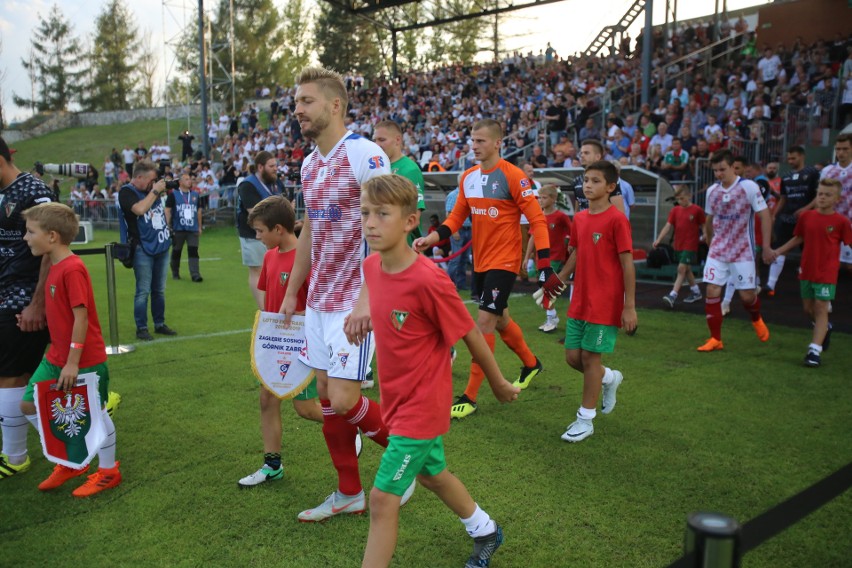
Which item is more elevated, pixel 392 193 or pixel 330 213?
pixel 392 193

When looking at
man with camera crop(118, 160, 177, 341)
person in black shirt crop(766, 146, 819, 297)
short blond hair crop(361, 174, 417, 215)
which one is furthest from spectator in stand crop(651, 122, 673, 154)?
short blond hair crop(361, 174, 417, 215)

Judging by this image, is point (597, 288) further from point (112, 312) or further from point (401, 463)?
point (112, 312)

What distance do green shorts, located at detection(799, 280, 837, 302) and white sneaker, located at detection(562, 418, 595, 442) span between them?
348 centimetres

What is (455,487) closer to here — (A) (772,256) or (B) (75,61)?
(A) (772,256)

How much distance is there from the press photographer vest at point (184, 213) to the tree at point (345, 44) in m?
45.3

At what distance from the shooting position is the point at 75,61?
220 ft

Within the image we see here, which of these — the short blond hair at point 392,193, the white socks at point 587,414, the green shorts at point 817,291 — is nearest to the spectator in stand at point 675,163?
the green shorts at point 817,291

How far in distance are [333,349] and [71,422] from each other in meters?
1.70

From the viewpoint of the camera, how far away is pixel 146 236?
26.2 feet

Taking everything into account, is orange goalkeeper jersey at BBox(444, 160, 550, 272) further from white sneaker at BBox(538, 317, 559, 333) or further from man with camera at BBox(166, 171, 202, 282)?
man with camera at BBox(166, 171, 202, 282)

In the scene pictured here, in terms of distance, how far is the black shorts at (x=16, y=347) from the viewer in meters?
4.07

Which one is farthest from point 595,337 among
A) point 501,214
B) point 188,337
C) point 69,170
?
point 188,337

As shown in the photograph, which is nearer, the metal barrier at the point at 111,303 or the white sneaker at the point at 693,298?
the metal barrier at the point at 111,303

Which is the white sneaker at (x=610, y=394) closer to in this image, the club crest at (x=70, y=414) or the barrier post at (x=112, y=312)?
the club crest at (x=70, y=414)
